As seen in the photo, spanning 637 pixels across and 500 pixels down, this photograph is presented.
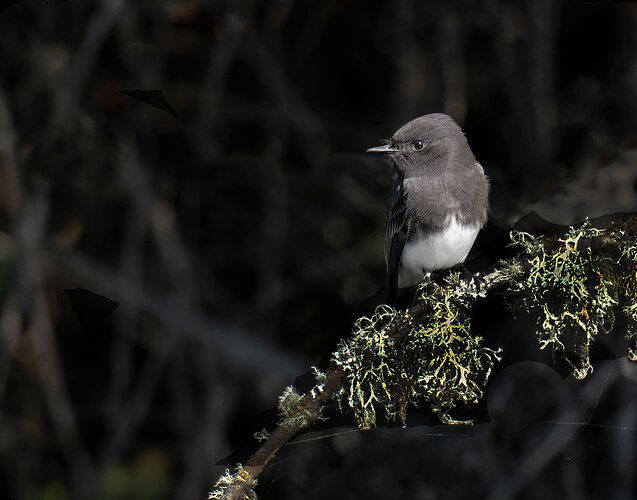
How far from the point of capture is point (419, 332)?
1.69 meters

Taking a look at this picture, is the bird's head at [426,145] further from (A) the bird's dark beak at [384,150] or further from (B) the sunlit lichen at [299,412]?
(B) the sunlit lichen at [299,412]

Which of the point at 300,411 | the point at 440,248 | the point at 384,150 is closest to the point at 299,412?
the point at 300,411

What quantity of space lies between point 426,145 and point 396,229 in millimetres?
250

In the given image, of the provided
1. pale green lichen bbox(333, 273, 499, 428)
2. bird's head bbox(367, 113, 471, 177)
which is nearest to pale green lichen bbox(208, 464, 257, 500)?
pale green lichen bbox(333, 273, 499, 428)

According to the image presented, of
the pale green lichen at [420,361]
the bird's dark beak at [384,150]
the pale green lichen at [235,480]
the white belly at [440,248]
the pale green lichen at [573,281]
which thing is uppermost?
the bird's dark beak at [384,150]

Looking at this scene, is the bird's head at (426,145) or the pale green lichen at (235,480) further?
the bird's head at (426,145)

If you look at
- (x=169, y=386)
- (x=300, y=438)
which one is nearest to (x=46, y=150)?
(x=169, y=386)

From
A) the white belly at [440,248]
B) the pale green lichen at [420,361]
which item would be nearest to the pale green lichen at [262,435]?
the pale green lichen at [420,361]

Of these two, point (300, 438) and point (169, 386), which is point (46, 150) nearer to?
point (169, 386)

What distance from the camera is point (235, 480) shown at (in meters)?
1.63

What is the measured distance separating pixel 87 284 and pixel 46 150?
0.53 m

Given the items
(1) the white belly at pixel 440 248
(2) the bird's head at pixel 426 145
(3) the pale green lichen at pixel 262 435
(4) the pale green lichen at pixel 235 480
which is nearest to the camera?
(4) the pale green lichen at pixel 235 480

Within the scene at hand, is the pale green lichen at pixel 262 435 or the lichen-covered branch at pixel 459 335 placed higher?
the lichen-covered branch at pixel 459 335

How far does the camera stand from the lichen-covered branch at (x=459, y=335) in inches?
63.6
